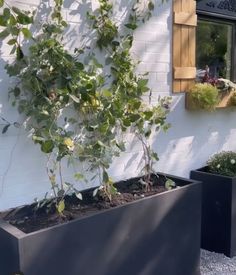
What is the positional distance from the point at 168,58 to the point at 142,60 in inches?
10.3

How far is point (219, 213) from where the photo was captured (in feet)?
9.30

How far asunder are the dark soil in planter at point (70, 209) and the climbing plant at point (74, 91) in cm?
6

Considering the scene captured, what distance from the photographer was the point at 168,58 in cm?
Answer: 280

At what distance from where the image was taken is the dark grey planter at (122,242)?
1684 millimetres

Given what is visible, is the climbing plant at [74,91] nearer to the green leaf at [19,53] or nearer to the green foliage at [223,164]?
the green leaf at [19,53]

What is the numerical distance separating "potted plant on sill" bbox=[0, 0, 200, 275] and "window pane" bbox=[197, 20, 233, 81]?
85 cm

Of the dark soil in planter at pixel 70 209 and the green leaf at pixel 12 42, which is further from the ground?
the green leaf at pixel 12 42

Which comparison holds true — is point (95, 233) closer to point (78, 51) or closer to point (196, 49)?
point (78, 51)

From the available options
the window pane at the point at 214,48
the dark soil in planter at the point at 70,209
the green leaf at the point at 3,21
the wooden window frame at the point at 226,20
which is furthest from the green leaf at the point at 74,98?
Answer: the wooden window frame at the point at 226,20

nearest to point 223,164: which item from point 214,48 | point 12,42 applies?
point 214,48

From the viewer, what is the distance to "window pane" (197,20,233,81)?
3.19 meters

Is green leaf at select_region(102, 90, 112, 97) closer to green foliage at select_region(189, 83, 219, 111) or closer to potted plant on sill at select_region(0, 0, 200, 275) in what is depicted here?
potted plant on sill at select_region(0, 0, 200, 275)

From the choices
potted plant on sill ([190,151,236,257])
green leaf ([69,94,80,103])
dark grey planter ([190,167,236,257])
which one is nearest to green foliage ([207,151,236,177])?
potted plant on sill ([190,151,236,257])

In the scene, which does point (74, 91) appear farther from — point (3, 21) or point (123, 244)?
point (123, 244)
